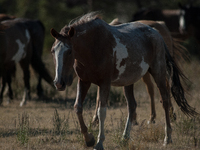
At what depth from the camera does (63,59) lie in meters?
3.76

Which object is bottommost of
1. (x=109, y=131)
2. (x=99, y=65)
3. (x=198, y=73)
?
(x=198, y=73)

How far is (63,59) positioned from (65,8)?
52.7 ft

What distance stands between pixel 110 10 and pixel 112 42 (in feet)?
55.8

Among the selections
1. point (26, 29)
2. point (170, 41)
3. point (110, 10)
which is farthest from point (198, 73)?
point (110, 10)

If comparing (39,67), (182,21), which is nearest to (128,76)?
(39,67)

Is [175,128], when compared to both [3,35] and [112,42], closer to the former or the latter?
[112,42]

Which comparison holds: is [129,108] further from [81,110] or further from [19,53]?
[19,53]

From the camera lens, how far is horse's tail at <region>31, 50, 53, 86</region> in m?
9.22

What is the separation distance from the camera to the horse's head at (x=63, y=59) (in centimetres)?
372

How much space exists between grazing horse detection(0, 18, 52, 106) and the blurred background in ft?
24.6

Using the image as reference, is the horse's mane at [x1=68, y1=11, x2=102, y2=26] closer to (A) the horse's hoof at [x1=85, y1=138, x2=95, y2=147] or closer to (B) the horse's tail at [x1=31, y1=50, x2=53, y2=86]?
(A) the horse's hoof at [x1=85, y1=138, x2=95, y2=147]

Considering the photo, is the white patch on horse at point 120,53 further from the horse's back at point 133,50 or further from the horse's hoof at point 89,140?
the horse's hoof at point 89,140

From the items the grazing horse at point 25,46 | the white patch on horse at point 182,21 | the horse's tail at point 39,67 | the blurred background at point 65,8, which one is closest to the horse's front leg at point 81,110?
the grazing horse at point 25,46

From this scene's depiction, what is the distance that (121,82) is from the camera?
463 centimetres
